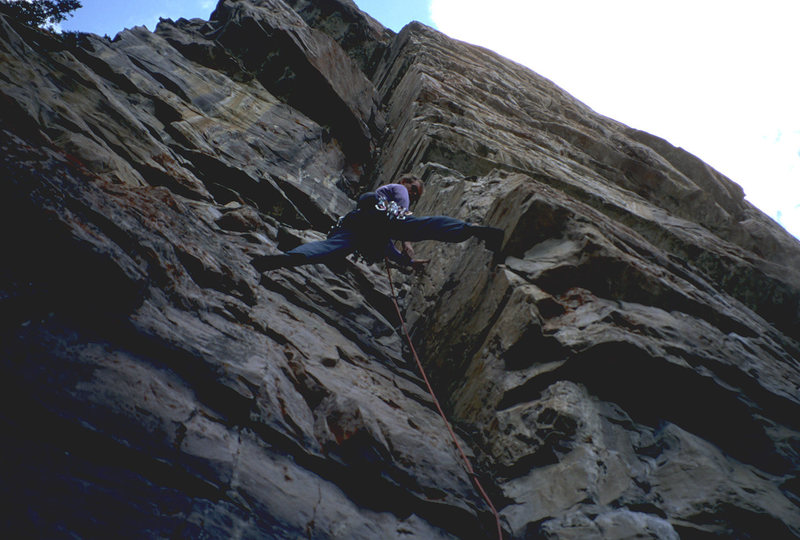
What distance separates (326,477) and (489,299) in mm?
2531

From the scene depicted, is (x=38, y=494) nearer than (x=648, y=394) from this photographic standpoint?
Yes

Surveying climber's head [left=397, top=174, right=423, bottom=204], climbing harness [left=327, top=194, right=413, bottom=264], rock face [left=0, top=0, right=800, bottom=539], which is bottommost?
rock face [left=0, top=0, right=800, bottom=539]

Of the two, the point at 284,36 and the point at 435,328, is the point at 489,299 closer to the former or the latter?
the point at 435,328

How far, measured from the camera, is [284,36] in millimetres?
10852

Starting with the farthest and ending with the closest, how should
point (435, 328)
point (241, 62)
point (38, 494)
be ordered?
point (241, 62) < point (435, 328) < point (38, 494)

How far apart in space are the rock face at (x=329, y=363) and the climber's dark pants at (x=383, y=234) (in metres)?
0.51

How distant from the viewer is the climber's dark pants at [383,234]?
15.3 feet

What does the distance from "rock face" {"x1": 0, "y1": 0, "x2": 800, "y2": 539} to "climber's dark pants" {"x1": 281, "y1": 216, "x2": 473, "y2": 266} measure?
0.51 meters

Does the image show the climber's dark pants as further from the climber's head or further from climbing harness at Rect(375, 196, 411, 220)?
the climber's head

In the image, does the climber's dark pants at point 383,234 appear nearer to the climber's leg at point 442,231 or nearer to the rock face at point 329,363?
the climber's leg at point 442,231

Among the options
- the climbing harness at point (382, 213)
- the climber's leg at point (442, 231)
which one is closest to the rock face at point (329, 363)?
the climber's leg at point (442, 231)

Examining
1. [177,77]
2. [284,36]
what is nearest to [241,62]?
[284,36]

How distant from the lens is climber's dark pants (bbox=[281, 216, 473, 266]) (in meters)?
4.65

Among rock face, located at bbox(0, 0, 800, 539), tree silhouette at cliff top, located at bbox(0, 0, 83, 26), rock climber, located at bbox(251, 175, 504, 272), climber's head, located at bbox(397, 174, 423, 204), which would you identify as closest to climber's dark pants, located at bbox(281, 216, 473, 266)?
rock climber, located at bbox(251, 175, 504, 272)
